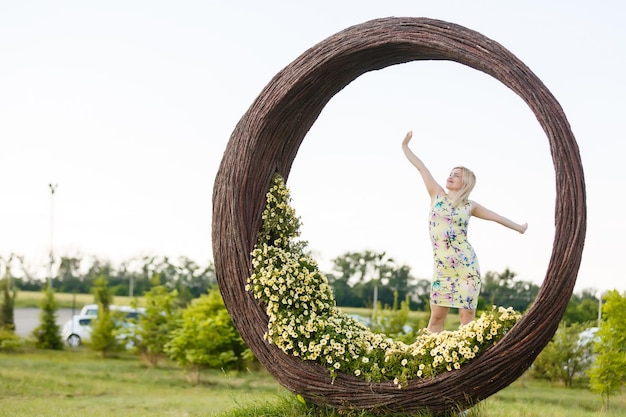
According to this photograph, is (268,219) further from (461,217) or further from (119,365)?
(119,365)

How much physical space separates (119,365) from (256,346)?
6411 millimetres

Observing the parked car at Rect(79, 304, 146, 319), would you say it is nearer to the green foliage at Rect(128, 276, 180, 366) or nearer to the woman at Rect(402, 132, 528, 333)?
the green foliage at Rect(128, 276, 180, 366)

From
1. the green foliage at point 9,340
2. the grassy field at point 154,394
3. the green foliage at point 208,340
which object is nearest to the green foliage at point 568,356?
the grassy field at point 154,394

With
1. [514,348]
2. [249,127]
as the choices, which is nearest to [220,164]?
[249,127]

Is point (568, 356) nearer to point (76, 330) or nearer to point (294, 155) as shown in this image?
point (294, 155)

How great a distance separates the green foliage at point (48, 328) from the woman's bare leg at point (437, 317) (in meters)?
9.05

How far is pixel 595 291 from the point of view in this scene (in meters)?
12.3

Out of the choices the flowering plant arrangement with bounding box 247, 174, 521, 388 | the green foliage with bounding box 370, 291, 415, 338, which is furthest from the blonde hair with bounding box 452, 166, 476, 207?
the green foliage with bounding box 370, 291, 415, 338

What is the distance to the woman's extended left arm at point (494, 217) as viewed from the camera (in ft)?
17.0

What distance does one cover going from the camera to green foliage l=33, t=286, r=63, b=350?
12836 mm

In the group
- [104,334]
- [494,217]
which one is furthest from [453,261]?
[104,334]

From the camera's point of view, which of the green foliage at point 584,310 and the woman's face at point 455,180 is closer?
the woman's face at point 455,180

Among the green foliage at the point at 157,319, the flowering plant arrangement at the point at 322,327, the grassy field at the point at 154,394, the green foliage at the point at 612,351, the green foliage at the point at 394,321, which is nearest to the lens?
the flowering plant arrangement at the point at 322,327

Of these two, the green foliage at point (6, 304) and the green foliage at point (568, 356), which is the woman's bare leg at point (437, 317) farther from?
the green foliage at point (6, 304)
